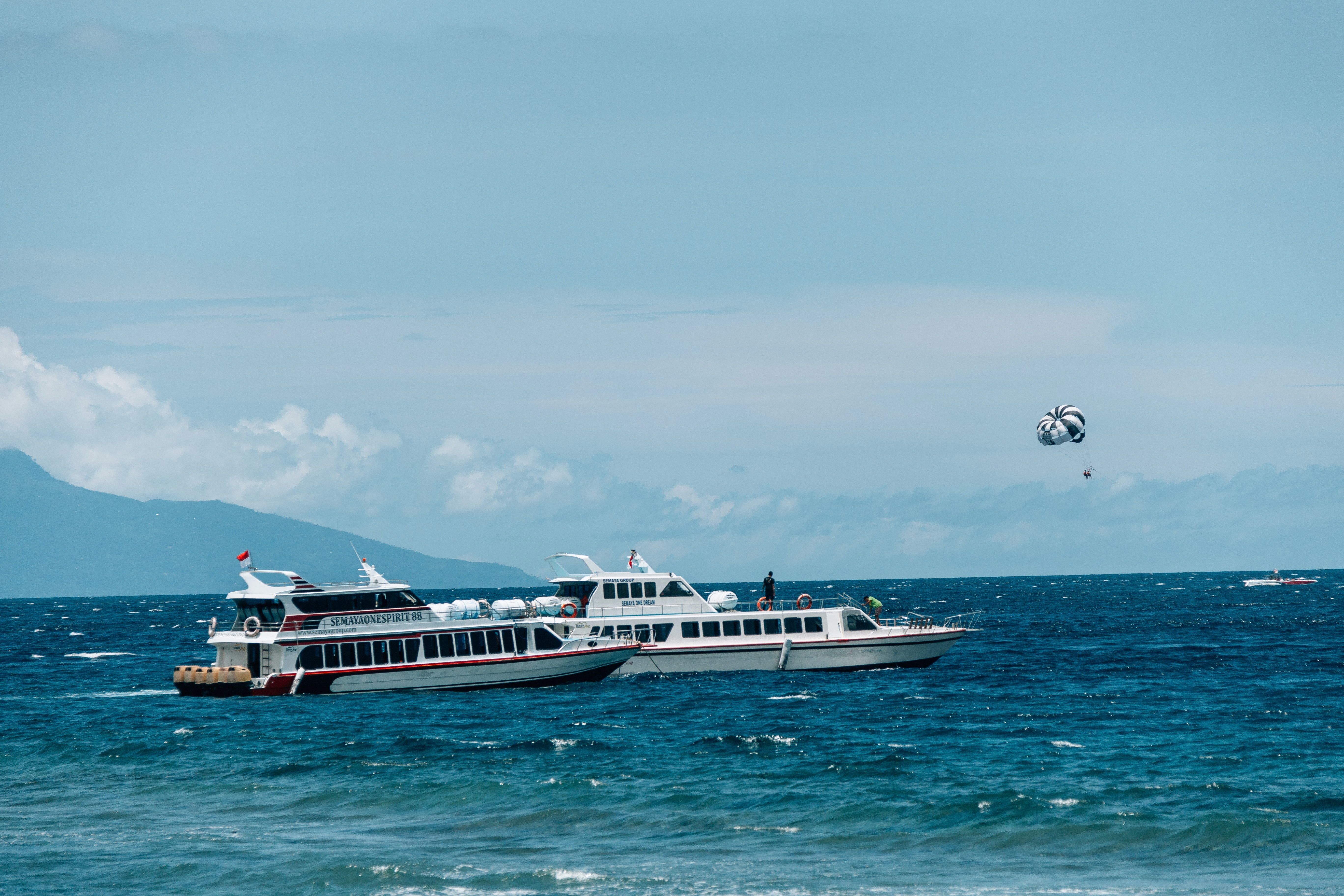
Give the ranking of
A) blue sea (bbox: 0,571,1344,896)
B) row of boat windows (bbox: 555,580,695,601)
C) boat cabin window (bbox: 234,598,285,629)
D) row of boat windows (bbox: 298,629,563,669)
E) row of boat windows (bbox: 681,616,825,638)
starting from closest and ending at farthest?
blue sea (bbox: 0,571,1344,896), boat cabin window (bbox: 234,598,285,629), row of boat windows (bbox: 298,629,563,669), row of boat windows (bbox: 681,616,825,638), row of boat windows (bbox: 555,580,695,601)

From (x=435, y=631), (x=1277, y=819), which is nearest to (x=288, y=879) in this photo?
(x=1277, y=819)

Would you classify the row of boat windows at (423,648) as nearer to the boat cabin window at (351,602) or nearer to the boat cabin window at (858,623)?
the boat cabin window at (351,602)

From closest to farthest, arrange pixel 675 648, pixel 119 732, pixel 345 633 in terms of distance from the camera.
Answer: pixel 119 732
pixel 345 633
pixel 675 648

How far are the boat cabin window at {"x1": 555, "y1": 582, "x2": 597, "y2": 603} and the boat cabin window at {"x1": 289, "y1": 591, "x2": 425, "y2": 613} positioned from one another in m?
8.79

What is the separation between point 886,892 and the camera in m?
25.1

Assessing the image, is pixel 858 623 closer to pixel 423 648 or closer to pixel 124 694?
pixel 423 648

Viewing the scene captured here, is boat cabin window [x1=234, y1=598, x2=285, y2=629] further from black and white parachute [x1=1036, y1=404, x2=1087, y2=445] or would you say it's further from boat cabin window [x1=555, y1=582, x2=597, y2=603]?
black and white parachute [x1=1036, y1=404, x2=1087, y2=445]

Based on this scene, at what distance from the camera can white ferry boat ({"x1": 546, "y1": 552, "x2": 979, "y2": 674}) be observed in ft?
205

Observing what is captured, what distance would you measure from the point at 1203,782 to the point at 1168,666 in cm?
3815

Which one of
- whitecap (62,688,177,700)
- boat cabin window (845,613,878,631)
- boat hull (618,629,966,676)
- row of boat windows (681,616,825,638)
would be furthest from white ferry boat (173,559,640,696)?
boat cabin window (845,613,878,631)

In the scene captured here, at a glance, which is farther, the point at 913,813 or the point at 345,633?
the point at 345,633

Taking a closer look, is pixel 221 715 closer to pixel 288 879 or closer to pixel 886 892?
pixel 288 879

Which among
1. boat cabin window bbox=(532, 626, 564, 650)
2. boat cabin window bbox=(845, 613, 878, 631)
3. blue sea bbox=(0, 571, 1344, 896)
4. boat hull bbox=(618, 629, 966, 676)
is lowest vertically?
blue sea bbox=(0, 571, 1344, 896)

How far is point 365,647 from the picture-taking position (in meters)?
56.0
